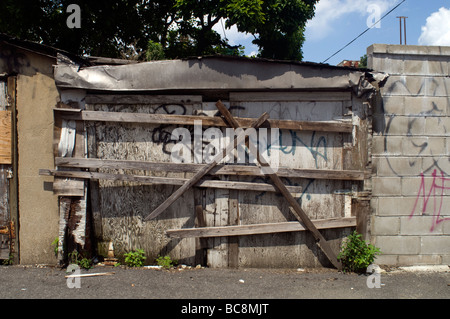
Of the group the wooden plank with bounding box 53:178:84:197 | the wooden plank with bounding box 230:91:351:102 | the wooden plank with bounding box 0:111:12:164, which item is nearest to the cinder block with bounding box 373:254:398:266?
the wooden plank with bounding box 230:91:351:102

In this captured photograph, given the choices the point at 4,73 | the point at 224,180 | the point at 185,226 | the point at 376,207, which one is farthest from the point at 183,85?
the point at 376,207

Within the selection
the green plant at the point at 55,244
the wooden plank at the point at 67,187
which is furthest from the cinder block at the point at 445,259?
the green plant at the point at 55,244

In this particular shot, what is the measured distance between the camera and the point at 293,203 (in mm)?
4344

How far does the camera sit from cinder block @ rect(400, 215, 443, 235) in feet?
15.1

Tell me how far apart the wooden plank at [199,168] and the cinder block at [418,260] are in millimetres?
1383

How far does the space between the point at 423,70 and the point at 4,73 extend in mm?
5907

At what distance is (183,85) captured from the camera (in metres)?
4.29

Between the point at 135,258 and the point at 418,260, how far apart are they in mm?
4029

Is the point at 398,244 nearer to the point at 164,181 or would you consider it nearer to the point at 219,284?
the point at 219,284

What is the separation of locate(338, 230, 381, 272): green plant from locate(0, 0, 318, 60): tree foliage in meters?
8.23

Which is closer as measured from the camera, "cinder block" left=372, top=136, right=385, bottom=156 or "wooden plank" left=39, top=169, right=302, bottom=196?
"wooden plank" left=39, top=169, right=302, bottom=196

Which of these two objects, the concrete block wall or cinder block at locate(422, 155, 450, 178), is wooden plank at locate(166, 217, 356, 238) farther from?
cinder block at locate(422, 155, 450, 178)

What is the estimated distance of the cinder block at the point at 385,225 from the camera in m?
4.57

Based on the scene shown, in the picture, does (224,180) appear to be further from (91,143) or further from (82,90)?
(82,90)
